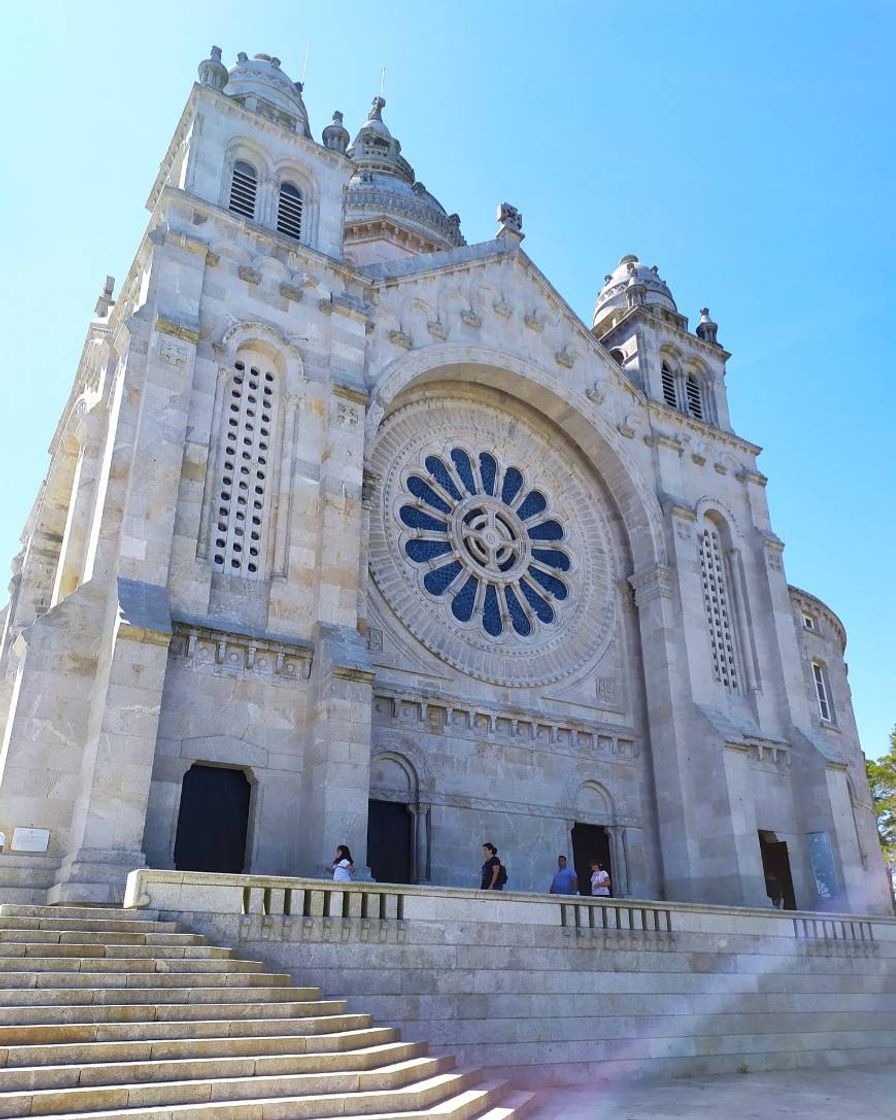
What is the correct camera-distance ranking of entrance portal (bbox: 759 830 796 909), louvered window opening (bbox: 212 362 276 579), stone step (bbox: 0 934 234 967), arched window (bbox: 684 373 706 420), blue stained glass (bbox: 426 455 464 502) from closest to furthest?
stone step (bbox: 0 934 234 967) < louvered window opening (bbox: 212 362 276 579) < entrance portal (bbox: 759 830 796 909) < blue stained glass (bbox: 426 455 464 502) < arched window (bbox: 684 373 706 420)

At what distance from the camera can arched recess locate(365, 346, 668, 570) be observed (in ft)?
81.8

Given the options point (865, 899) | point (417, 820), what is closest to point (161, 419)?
point (417, 820)

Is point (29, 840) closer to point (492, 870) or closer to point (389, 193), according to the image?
point (492, 870)

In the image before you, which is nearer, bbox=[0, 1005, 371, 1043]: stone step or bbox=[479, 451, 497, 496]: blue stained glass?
bbox=[0, 1005, 371, 1043]: stone step

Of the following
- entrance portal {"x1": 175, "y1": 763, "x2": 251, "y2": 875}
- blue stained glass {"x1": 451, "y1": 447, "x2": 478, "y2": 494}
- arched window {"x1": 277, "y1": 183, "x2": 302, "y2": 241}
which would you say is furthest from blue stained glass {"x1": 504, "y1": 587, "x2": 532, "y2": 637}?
arched window {"x1": 277, "y1": 183, "x2": 302, "y2": 241}

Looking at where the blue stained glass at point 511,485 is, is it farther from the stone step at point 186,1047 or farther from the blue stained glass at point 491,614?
the stone step at point 186,1047

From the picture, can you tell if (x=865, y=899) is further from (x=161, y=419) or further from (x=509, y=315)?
(x=161, y=419)

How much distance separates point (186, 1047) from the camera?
9164mm

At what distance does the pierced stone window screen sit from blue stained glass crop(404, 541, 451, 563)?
16534mm

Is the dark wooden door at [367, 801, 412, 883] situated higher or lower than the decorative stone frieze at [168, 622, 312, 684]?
lower

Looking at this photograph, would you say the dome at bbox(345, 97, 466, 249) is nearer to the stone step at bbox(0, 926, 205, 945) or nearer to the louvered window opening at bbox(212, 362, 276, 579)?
the louvered window opening at bbox(212, 362, 276, 579)

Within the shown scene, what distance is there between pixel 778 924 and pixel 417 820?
7.42m

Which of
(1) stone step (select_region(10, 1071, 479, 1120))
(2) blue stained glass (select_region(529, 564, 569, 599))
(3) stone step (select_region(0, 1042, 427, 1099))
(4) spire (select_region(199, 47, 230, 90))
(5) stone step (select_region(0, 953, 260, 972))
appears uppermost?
(4) spire (select_region(199, 47, 230, 90))

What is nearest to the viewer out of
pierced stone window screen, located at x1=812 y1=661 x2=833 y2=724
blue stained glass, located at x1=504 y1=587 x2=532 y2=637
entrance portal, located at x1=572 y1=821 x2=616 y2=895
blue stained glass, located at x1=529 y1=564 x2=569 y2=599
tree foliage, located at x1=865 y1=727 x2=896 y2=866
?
entrance portal, located at x1=572 y1=821 x2=616 y2=895
